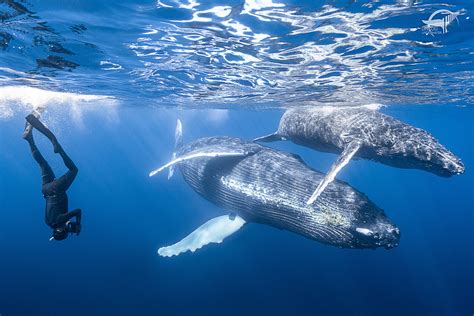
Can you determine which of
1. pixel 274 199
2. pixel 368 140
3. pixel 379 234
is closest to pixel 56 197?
pixel 274 199

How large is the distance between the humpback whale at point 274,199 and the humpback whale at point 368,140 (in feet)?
2.35

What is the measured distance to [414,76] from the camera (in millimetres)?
15695

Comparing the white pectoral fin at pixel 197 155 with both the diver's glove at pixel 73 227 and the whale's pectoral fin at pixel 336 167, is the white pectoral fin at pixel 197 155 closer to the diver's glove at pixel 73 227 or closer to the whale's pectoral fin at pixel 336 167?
the diver's glove at pixel 73 227

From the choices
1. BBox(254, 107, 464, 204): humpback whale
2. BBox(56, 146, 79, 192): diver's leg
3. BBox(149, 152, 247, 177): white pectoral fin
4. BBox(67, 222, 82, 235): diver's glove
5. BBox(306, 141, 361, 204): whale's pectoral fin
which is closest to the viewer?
BBox(306, 141, 361, 204): whale's pectoral fin

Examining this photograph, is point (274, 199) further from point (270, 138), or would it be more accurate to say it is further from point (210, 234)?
point (270, 138)

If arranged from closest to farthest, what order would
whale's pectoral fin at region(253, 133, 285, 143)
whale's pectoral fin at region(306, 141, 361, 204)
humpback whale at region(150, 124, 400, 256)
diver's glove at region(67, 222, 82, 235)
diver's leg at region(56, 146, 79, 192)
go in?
whale's pectoral fin at region(306, 141, 361, 204) < humpback whale at region(150, 124, 400, 256) < diver's glove at region(67, 222, 82, 235) < diver's leg at region(56, 146, 79, 192) < whale's pectoral fin at region(253, 133, 285, 143)

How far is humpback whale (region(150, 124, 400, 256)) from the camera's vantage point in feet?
22.5

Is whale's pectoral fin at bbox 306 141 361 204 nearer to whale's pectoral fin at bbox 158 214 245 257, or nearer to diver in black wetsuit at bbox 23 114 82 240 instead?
whale's pectoral fin at bbox 158 214 245 257

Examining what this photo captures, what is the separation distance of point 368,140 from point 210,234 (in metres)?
5.22

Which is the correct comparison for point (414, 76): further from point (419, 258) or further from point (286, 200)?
point (419, 258)

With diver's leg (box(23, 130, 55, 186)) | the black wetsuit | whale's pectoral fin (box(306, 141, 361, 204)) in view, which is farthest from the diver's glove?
whale's pectoral fin (box(306, 141, 361, 204))

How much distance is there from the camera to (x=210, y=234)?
9.71 meters

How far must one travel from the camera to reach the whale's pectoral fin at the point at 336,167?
6.72 meters

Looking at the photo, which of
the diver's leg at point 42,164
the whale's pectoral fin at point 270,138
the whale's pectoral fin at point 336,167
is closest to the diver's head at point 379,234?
the whale's pectoral fin at point 336,167
